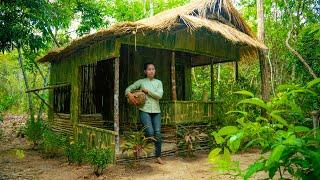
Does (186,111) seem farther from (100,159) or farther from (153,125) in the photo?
(100,159)

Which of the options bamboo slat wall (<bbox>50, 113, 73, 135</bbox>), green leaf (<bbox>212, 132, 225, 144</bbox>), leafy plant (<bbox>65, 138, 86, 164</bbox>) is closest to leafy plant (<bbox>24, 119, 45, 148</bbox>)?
bamboo slat wall (<bbox>50, 113, 73, 135</bbox>)

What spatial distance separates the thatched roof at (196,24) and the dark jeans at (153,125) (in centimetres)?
178

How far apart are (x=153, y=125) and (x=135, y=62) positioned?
3692 mm

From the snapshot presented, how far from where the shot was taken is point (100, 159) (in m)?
6.54

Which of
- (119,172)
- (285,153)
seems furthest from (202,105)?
(285,153)

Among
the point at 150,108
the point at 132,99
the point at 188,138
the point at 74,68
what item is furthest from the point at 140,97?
the point at 74,68

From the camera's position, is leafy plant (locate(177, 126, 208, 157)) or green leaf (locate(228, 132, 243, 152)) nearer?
green leaf (locate(228, 132, 243, 152))

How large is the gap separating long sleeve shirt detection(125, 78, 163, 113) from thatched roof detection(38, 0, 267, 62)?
113cm

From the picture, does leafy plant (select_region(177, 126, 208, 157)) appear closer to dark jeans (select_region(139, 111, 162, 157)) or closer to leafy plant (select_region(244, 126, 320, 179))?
dark jeans (select_region(139, 111, 162, 157))

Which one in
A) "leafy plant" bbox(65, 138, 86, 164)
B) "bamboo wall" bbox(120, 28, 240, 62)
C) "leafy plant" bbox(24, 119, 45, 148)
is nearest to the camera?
"leafy plant" bbox(65, 138, 86, 164)

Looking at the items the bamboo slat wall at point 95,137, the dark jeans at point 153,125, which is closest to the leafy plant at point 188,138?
the dark jeans at point 153,125

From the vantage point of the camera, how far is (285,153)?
3.64 feet

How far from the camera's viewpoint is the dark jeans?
23.8 ft

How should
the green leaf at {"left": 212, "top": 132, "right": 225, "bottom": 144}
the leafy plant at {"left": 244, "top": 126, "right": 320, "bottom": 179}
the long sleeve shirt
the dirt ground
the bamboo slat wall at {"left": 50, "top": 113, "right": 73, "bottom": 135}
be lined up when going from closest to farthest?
the leafy plant at {"left": 244, "top": 126, "right": 320, "bottom": 179} < the green leaf at {"left": 212, "top": 132, "right": 225, "bottom": 144} < the dirt ground < the long sleeve shirt < the bamboo slat wall at {"left": 50, "top": 113, "right": 73, "bottom": 135}
